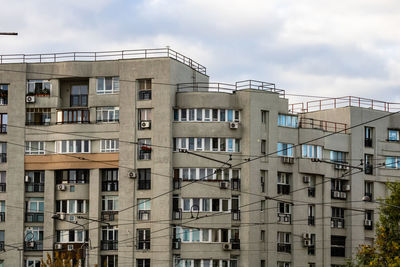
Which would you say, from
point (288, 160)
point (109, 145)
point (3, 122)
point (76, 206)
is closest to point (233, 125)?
point (288, 160)

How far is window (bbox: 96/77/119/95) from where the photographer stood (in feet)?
294

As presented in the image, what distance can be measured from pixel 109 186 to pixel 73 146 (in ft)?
15.0

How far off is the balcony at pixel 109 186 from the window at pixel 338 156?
19.6 meters

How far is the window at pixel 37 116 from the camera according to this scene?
300ft

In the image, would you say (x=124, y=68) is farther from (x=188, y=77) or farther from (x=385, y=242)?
(x=385, y=242)

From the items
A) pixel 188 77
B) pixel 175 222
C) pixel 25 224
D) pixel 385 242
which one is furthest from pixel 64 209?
pixel 385 242

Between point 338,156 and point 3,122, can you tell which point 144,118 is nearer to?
point 3,122

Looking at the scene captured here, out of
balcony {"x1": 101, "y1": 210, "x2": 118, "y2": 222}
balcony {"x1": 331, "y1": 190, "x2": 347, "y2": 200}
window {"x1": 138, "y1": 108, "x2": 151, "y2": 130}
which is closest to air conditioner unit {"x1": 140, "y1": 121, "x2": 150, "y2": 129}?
window {"x1": 138, "y1": 108, "x2": 151, "y2": 130}

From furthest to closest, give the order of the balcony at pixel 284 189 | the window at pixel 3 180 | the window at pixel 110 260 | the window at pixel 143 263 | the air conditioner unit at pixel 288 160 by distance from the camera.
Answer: the window at pixel 3 180, the balcony at pixel 284 189, the air conditioner unit at pixel 288 160, the window at pixel 110 260, the window at pixel 143 263

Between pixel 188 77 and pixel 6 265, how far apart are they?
22.1m

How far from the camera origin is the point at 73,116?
9075 cm

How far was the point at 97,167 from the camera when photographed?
292 ft

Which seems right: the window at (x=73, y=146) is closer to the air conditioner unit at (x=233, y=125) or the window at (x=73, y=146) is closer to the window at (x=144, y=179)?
the window at (x=144, y=179)

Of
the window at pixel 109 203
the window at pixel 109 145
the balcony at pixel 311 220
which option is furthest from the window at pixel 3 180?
the balcony at pixel 311 220
